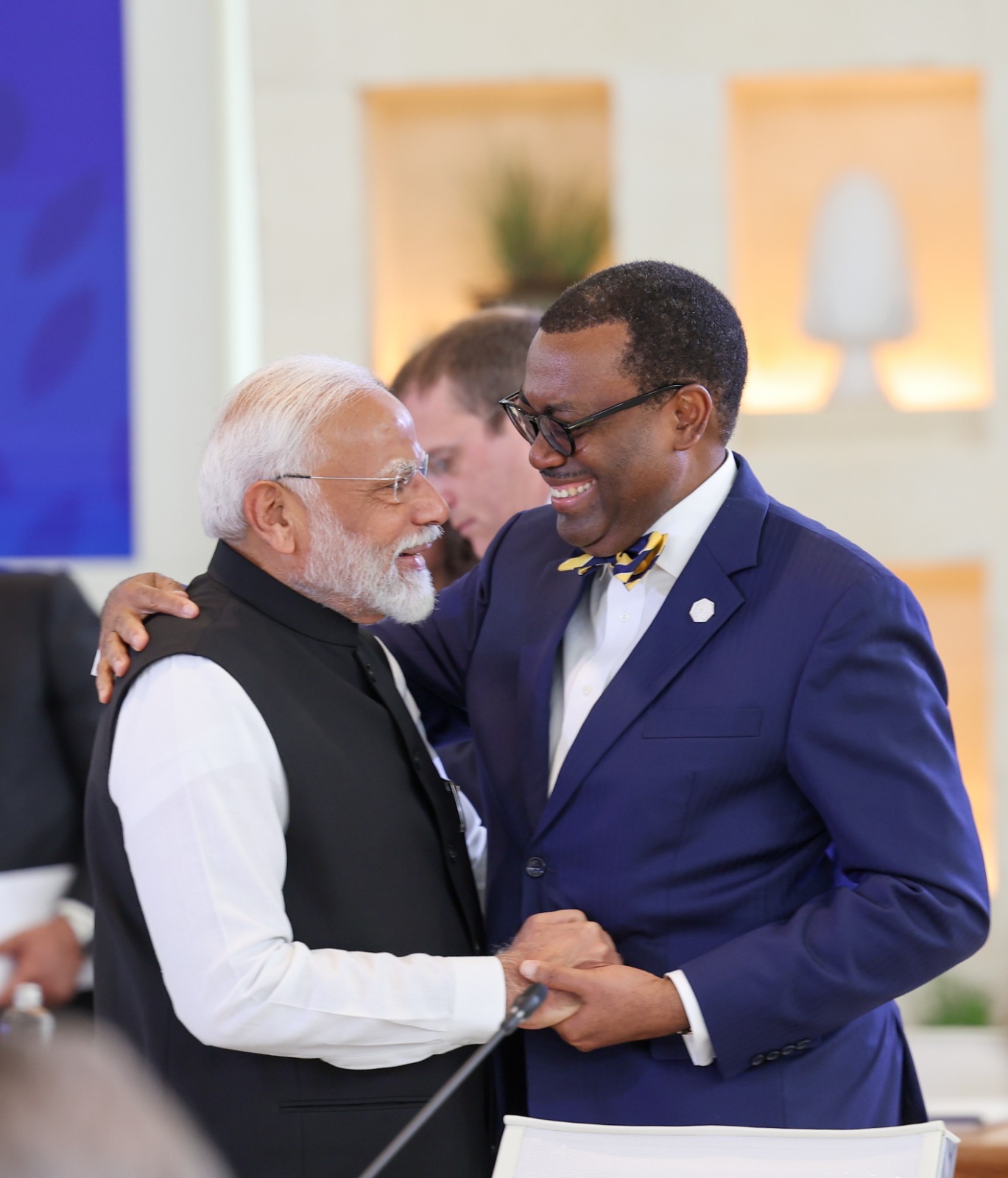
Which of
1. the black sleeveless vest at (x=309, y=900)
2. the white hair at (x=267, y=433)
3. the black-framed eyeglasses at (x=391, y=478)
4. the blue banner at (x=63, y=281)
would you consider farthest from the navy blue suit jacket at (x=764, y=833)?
the blue banner at (x=63, y=281)

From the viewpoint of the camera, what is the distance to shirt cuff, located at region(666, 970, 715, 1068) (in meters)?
1.61

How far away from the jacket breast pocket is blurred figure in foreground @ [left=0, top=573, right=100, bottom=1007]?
97 cm

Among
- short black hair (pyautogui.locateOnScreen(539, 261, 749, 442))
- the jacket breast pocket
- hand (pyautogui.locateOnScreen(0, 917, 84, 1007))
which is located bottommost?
hand (pyautogui.locateOnScreen(0, 917, 84, 1007))

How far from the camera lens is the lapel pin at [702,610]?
1.70 metres

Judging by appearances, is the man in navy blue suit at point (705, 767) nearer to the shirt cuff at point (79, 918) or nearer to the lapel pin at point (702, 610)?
the lapel pin at point (702, 610)

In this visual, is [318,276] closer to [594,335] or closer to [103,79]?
[103,79]

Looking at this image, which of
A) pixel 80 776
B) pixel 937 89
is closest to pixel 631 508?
pixel 80 776

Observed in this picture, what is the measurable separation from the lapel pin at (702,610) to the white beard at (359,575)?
332 millimetres

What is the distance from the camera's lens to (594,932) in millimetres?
1654

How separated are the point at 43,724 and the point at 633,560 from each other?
3.27ft

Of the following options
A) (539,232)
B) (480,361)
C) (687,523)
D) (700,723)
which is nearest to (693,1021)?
(700,723)

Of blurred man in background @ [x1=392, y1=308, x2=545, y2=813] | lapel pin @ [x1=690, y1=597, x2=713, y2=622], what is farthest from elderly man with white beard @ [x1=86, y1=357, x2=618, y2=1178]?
blurred man in background @ [x1=392, y1=308, x2=545, y2=813]

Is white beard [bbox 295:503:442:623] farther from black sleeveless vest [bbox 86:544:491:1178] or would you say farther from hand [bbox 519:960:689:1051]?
hand [bbox 519:960:689:1051]

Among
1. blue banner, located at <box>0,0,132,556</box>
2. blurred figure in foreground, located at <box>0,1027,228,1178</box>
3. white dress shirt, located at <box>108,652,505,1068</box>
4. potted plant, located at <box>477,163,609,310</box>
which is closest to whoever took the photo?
blurred figure in foreground, located at <box>0,1027,228,1178</box>
